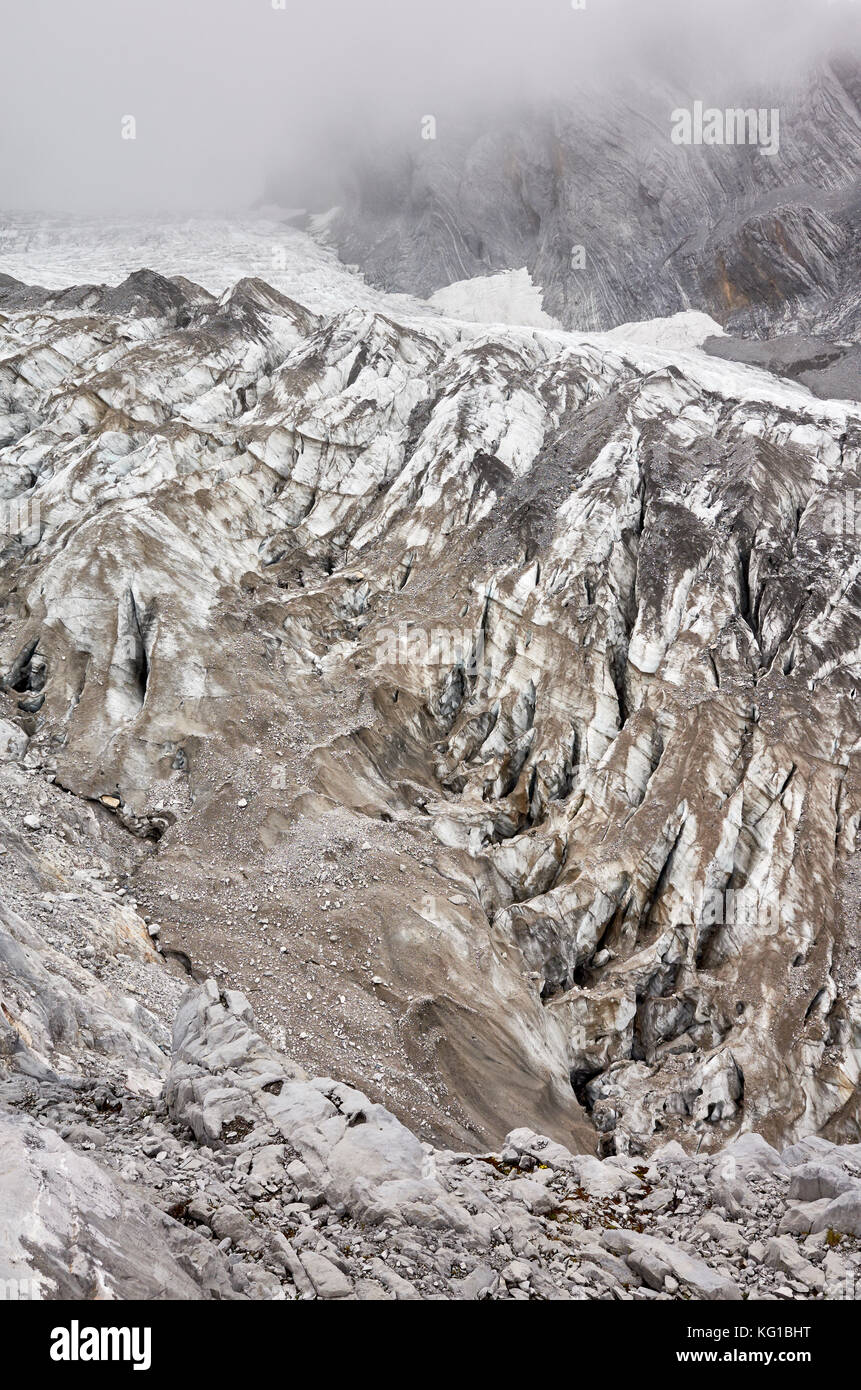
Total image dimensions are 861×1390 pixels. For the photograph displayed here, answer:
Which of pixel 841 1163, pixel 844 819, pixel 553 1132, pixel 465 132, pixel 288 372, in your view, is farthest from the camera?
pixel 465 132

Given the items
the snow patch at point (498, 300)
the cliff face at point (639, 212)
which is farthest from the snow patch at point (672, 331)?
the snow patch at point (498, 300)

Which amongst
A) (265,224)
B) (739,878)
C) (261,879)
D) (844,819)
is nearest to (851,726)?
(844,819)

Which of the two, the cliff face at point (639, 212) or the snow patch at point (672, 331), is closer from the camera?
the snow patch at point (672, 331)

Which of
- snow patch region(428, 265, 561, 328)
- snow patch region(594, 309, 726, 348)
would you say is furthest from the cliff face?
snow patch region(594, 309, 726, 348)

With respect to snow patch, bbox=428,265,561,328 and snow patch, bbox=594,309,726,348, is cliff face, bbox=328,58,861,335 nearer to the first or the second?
snow patch, bbox=428,265,561,328

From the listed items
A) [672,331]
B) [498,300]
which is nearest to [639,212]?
[498,300]

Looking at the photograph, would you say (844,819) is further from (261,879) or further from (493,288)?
(493,288)

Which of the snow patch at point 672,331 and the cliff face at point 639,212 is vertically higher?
the cliff face at point 639,212

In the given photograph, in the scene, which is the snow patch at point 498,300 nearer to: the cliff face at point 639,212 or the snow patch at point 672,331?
the cliff face at point 639,212
